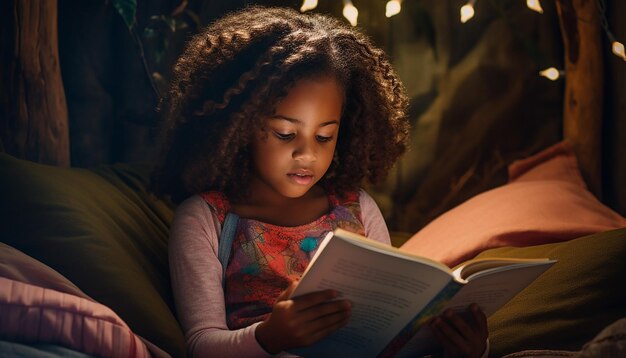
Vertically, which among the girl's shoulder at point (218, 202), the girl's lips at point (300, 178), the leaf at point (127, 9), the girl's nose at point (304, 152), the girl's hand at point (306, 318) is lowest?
the girl's hand at point (306, 318)

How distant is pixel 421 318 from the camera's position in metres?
1.28

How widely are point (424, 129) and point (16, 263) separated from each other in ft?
5.28

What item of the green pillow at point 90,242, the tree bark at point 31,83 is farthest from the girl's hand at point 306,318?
the tree bark at point 31,83

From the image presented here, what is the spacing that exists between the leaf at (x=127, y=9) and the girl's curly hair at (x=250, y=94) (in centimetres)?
53

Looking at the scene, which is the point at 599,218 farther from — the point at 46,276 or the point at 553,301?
the point at 46,276

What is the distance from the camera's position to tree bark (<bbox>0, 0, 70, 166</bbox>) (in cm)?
193

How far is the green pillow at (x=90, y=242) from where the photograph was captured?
4.72 feet

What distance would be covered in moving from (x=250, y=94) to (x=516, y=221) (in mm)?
758

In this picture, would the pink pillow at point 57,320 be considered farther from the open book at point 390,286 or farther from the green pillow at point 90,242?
the open book at point 390,286

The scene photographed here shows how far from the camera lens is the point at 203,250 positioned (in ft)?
4.89

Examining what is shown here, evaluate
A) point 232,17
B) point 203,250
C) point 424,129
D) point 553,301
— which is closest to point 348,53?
point 232,17

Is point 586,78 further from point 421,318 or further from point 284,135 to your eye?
point 421,318

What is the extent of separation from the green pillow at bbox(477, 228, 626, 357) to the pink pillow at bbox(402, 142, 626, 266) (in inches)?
9.8

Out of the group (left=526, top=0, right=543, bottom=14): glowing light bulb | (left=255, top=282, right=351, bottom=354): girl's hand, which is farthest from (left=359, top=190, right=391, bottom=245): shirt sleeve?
(left=526, top=0, right=543, bottom=14): glowing light bulb
